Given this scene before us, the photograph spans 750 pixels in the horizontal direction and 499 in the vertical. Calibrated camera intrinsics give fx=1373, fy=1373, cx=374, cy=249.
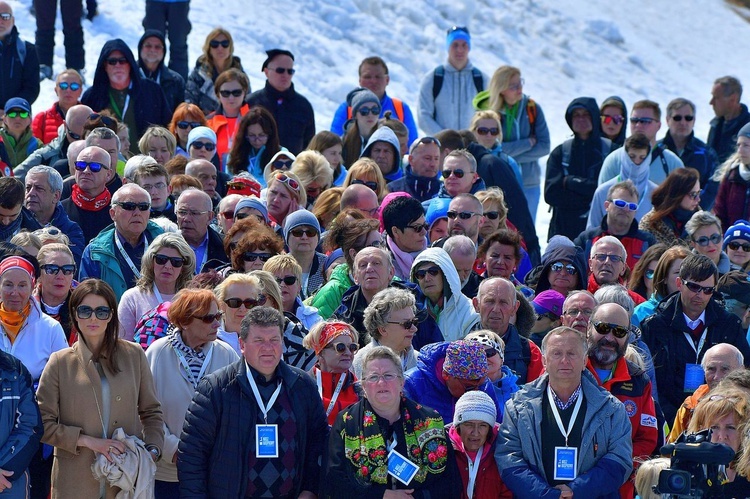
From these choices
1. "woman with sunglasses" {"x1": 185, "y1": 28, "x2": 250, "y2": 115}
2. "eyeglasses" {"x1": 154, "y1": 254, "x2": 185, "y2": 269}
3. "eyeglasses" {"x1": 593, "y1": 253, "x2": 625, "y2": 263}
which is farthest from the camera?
"woman with sunglasses" {"x1": 185, "y1": 28, "x2": 250, "y2": 115}

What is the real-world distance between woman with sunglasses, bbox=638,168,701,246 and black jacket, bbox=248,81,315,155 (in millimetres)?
3926

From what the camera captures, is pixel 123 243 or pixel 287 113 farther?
pixel 287 113

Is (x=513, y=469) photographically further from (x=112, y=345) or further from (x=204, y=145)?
(x=204, y=145)

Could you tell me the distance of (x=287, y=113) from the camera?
14180 mm

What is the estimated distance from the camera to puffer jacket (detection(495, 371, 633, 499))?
7543 mm

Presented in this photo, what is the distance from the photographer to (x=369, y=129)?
538 inches

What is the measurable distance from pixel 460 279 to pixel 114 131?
13.1 feet

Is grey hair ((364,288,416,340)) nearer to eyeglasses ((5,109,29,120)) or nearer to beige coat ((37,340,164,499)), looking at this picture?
beige coat ((37,340,164,499))

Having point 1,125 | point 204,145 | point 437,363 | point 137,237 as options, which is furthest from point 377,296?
point 1,125

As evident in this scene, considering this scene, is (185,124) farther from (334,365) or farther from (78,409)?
(78,409)

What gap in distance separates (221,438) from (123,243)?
2.64 metres

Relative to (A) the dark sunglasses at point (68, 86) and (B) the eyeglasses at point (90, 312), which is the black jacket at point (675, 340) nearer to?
(B) the eyeglasses at point (90, 312)

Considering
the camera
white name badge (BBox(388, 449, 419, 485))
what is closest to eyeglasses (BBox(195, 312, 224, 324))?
white name badge (BBox(388, 449, 419, 485))

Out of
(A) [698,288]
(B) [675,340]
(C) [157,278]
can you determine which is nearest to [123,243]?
(C) [157,278]
